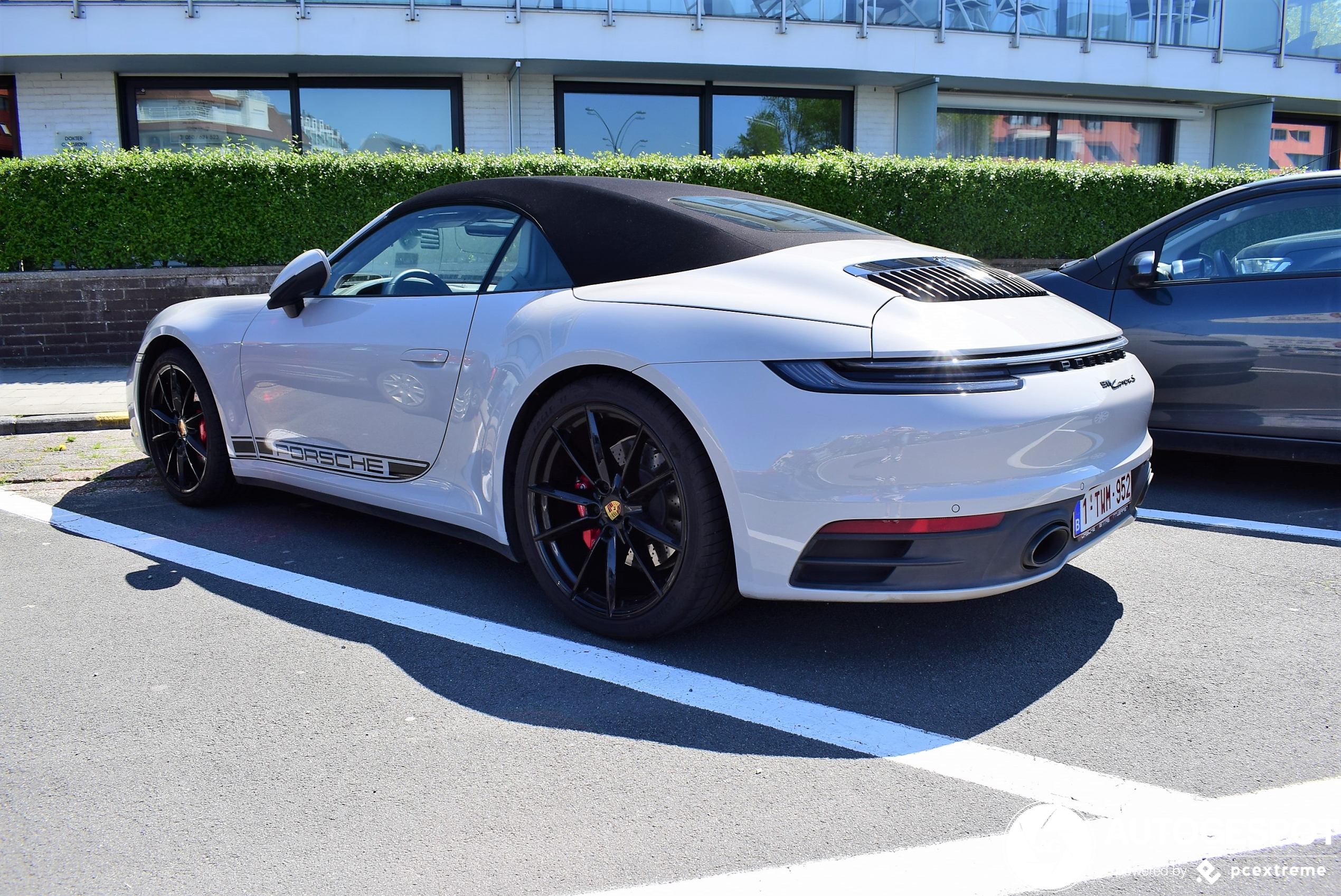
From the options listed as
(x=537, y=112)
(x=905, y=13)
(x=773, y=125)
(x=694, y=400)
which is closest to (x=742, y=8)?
(x=773, y=125)

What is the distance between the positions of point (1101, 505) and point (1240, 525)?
73.7 inches

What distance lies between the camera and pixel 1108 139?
63.4ft

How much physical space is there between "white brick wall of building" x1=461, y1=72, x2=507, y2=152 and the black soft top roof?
12878 mm

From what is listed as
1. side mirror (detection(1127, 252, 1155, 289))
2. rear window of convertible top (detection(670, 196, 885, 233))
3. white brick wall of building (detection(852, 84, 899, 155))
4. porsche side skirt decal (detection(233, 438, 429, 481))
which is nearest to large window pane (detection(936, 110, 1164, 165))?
white brick wall of building (detection(852, 84, 899, 155))

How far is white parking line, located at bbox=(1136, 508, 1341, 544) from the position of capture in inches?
171

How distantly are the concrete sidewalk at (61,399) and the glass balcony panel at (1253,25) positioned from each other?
1794 centimetres

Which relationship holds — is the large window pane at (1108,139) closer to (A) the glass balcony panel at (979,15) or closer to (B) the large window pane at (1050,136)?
(B) the large window pane at (1050,136)

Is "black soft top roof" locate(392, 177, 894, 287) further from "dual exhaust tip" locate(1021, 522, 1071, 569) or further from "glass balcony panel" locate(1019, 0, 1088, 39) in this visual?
"glass balcony panel" locate(1019, 0, 1088, 39)

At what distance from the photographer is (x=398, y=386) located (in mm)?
3680

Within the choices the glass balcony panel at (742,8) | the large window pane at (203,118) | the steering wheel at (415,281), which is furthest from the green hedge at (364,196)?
the steering wheel at (415,281)

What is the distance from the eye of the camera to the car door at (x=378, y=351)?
3598mm

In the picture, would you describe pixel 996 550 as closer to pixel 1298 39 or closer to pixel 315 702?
pixel 315 702

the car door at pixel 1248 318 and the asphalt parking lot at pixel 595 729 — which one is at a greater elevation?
the car door at pixel 1248 318

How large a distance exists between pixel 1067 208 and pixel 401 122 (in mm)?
9939
